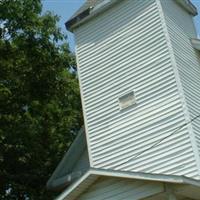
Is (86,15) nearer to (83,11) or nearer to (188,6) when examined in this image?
(83,11)

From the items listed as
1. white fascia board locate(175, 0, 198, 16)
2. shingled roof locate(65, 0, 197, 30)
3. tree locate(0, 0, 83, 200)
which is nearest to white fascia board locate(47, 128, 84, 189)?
tree locate(0, 0, 83, 200)

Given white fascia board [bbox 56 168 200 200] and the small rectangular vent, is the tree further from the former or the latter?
white fascia board [bbox 56 168 200 200]

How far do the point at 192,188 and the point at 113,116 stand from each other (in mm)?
4701

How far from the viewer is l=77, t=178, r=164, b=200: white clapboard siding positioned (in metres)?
12.2

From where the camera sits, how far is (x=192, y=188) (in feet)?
39.2

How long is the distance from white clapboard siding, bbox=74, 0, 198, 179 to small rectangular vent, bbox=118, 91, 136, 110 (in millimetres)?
132

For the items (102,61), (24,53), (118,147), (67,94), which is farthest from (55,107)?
(118,147)

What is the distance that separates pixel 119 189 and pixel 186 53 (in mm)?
5851

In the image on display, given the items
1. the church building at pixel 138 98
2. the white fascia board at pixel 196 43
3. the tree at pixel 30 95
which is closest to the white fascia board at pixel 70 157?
the church building at pixel 138 98

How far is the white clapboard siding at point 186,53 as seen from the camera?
1498cm

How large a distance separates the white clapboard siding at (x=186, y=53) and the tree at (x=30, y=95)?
575 centimetres

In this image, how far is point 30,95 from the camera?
20672mm

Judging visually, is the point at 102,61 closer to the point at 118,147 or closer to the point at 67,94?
the point at 118,147

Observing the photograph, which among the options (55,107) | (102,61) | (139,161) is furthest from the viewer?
(55,107)
